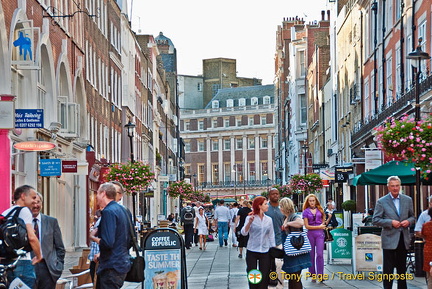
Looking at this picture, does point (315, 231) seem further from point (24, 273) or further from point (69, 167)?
point (69, 167)

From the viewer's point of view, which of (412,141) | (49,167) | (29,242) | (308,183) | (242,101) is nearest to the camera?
(29,242)

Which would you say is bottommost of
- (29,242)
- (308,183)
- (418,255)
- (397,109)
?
(418,255)

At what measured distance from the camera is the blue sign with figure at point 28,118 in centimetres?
2291

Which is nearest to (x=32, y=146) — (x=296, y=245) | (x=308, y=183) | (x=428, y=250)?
(x=296, y=245)

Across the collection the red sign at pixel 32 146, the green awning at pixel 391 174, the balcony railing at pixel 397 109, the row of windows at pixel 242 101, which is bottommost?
the green awning at pixel 391 174

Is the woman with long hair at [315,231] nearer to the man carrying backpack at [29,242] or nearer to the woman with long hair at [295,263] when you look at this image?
the woman with long hair at [295,263]

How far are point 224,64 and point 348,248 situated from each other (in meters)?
139

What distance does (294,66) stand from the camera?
97.0m

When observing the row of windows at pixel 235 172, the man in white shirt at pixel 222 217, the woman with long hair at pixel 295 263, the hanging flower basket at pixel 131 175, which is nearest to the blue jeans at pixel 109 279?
the woman with long hair at pixel 295 263

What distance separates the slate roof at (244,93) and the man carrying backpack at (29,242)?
147 m

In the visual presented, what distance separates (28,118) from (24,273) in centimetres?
1281

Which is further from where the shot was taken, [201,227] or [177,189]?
[177,189]

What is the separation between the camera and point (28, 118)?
22969mm

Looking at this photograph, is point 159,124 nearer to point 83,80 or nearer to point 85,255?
point 83,80
